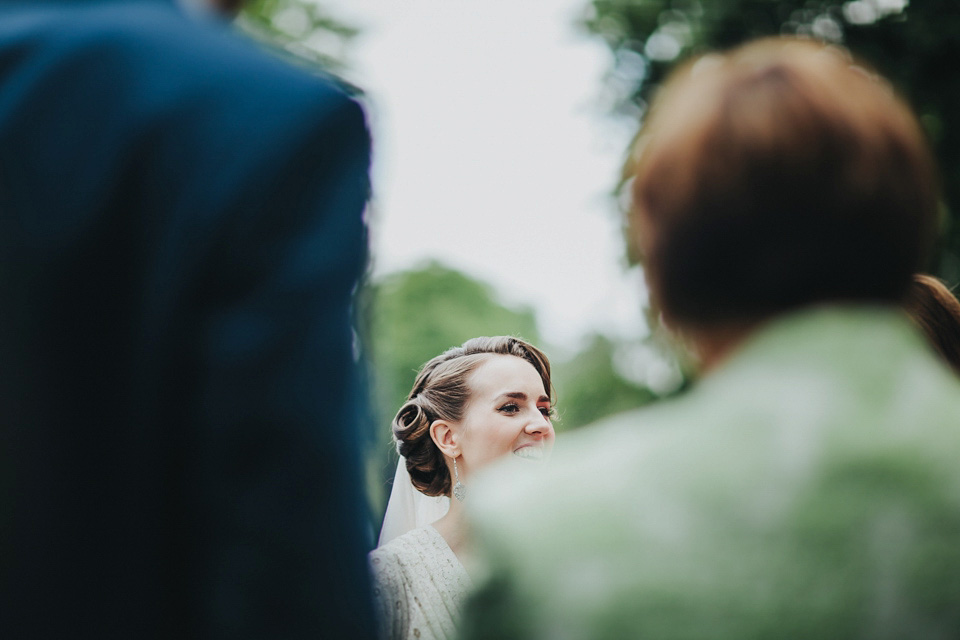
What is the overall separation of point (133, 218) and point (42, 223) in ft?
0.36

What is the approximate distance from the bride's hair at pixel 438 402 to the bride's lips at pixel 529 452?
1.12 ft

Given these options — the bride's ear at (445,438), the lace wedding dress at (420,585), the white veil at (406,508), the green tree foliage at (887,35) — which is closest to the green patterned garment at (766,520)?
the lace wedding dress at (420,585)

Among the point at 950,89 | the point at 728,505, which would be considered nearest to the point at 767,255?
the point at 728,505

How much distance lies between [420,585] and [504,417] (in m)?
0.91

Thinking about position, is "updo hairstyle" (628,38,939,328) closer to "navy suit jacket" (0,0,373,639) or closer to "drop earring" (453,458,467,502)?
"navy suit jacket" (0,0,373,639)

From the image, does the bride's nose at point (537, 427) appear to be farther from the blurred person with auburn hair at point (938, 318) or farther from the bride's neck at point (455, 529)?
the blurred person with auburn hair at point (938, 318)

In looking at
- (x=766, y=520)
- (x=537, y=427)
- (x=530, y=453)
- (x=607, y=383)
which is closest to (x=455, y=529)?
(x=530, y=453)

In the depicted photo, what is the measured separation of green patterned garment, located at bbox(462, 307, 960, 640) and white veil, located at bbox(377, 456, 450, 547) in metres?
3.02

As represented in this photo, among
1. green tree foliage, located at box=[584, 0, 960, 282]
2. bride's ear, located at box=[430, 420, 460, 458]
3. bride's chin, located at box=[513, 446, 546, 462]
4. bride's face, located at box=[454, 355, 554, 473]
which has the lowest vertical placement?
bride's ear, located at box=[430, 420, 460, 458]

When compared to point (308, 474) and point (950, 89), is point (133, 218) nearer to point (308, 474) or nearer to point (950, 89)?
point (308, 474)

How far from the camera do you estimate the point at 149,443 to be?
112 cm

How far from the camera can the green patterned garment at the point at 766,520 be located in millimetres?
1270

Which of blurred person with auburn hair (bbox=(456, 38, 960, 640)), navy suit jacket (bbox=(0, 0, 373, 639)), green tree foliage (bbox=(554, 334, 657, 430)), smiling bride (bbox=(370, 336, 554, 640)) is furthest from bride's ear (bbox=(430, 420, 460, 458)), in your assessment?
green tree foliage (bbox=(554, 334, 657, 430))

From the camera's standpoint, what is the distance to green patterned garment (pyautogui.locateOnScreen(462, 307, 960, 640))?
127 cm
